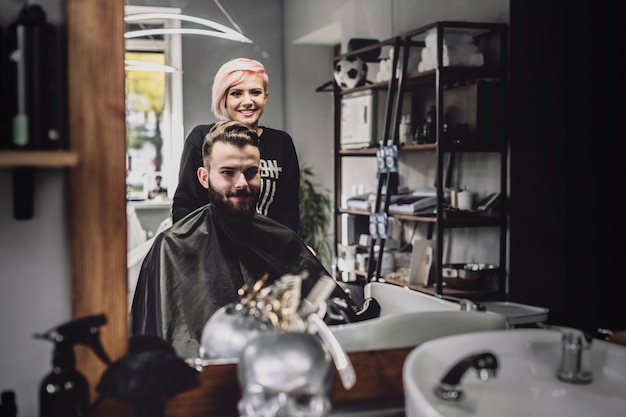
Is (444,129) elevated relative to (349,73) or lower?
lower

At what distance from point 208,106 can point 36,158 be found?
1.69 ft

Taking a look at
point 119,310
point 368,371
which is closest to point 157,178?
point 119,310

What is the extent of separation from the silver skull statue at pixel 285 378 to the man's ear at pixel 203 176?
594 mm

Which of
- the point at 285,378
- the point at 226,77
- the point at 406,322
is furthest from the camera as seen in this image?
the point at 406,322

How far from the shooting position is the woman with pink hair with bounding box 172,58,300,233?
6.01ft

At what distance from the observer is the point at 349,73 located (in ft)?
6.33

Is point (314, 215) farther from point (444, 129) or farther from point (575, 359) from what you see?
point (575, 359)

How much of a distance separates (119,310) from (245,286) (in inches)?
13.8

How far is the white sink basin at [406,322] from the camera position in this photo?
6.22 ft

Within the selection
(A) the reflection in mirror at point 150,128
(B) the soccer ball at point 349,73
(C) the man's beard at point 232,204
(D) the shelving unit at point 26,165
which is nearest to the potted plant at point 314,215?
(C) the man's beard at point 232,204

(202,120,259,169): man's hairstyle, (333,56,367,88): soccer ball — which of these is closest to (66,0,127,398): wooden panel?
(202,120,259,169): man's hairstyle

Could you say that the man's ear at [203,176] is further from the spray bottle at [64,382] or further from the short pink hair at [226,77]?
the spray bottle at [64,382]

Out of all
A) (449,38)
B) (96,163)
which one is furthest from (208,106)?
A: (449,38)

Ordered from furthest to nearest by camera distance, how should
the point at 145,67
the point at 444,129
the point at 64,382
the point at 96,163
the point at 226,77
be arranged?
the point at 444,129 → the point at 226,77 → the point at 145,67 → the point at 96,163 → the point at 64,382
